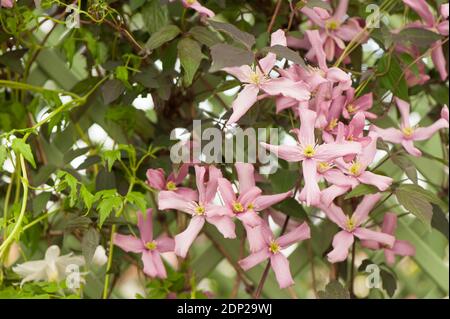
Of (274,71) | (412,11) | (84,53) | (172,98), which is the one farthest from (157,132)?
(412,11)

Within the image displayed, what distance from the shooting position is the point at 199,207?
38.9 inches

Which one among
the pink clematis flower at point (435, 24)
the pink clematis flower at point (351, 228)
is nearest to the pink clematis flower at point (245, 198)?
the pink clematis flower at point (351, 228)

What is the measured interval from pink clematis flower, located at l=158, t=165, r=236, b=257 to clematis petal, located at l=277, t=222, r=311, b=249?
95 mm

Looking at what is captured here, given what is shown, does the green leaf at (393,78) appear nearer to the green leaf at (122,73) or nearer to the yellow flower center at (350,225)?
the yellow flower center at (350,225)

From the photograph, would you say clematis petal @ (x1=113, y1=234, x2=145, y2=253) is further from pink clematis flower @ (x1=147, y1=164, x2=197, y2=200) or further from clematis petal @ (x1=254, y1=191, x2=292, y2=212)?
clematis petal @ (x1=254, y1=191, x2=292, y2=212)

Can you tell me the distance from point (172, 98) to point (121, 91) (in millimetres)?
193

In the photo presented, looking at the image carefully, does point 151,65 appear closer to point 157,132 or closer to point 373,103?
point 157,132

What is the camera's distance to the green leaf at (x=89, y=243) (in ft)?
3.29

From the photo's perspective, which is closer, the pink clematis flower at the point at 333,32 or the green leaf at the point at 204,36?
the green leaf at the point at 204,36

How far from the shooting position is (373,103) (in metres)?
1.13

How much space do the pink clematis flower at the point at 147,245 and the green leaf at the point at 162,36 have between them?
23cm

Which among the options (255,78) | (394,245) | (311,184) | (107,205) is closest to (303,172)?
(311,184)

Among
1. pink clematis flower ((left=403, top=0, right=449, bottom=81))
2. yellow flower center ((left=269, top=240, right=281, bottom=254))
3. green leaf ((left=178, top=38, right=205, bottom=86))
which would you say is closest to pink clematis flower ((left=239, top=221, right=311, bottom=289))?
yellow flower center ((left=269, top=240, right=281, bottom=254))

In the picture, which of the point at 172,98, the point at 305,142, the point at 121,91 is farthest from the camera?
the point at 172,98
